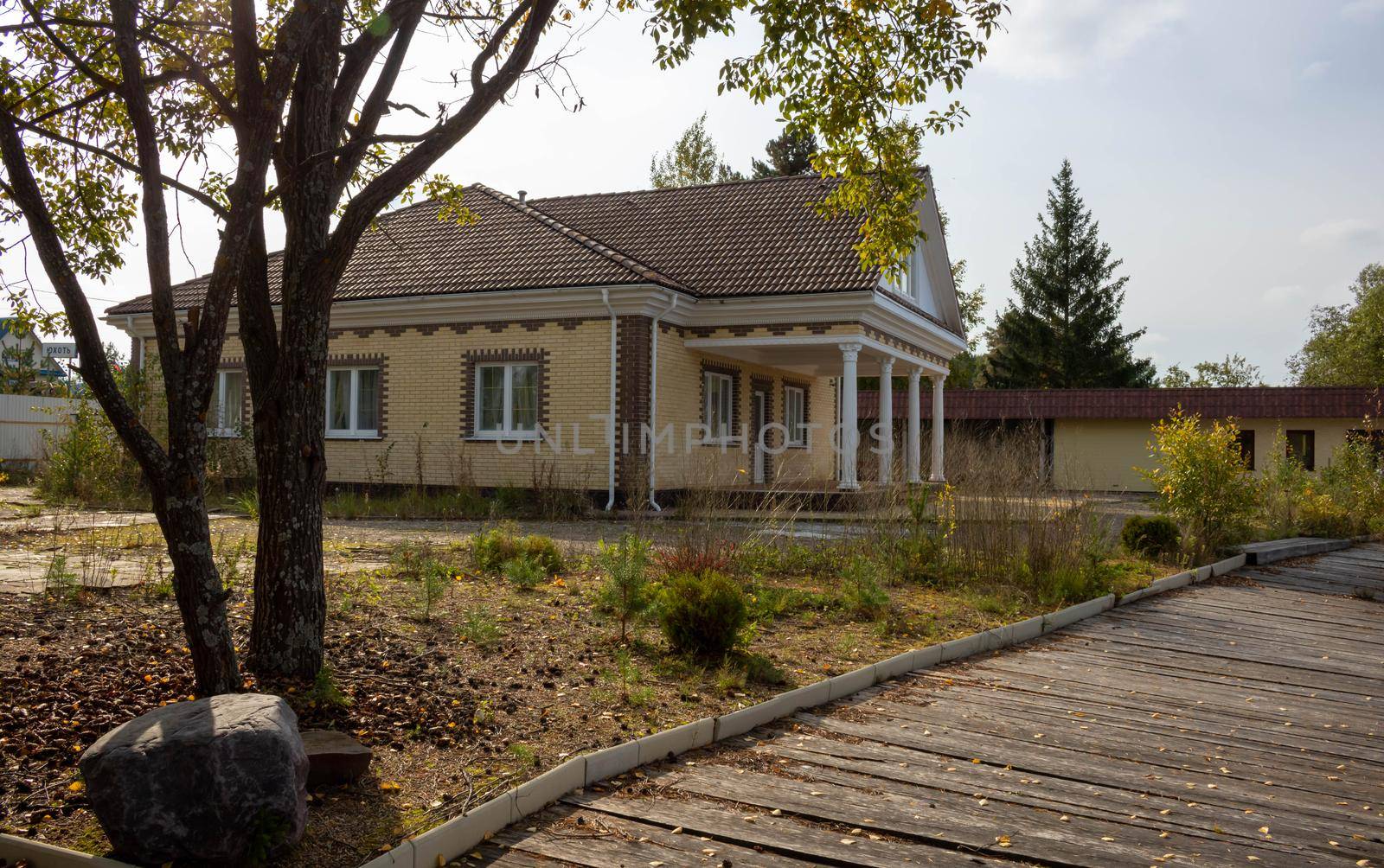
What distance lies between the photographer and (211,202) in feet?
17.6

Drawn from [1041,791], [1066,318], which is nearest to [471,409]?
[1041,791]

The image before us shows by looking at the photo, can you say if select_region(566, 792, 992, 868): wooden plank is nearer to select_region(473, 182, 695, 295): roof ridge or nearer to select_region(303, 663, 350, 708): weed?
select_region(303, 663, 350, 708): weed

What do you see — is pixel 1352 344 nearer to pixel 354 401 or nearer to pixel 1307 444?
pixel 1307 444

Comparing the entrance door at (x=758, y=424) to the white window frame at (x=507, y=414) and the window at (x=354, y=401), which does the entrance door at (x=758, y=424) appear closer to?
the white window frame at (x=507, y=414)

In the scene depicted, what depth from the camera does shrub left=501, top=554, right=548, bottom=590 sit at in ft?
28.8

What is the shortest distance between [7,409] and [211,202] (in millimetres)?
26534

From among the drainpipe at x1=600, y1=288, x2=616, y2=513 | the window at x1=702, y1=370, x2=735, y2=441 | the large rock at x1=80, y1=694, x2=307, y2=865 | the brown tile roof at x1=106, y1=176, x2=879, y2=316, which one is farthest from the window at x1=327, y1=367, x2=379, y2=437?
the large rock at x1=80, y1=694, x2=307, y2=865

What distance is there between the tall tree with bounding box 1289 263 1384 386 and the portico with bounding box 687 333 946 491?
3398 cm

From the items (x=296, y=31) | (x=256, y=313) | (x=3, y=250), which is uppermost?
(x=296, y=31)

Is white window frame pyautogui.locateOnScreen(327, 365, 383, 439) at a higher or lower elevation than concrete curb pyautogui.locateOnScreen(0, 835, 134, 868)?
higher

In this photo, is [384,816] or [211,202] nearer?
[384,816]

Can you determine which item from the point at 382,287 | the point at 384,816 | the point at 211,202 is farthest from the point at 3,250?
the point at 382,287

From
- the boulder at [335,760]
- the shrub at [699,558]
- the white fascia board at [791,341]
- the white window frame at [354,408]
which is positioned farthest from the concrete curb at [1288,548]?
the white window frame at [354,408]

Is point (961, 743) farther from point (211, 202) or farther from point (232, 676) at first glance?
point (211, 202)
